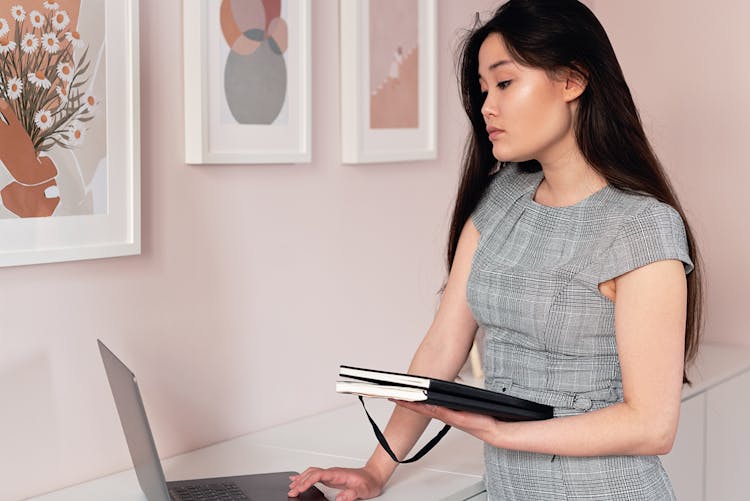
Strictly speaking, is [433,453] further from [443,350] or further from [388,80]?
[388,80]

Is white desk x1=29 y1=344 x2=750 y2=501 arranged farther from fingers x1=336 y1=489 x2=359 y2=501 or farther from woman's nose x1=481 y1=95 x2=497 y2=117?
woman's nose x1=481 y1=95 x2=497 y2=117

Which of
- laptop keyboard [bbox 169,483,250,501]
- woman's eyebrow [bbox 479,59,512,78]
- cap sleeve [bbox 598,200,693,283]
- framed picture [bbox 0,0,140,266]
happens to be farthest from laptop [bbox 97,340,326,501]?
woman's eyebrow [bbox 479,59,512,78]

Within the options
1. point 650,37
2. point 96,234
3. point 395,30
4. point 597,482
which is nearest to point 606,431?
point 597,482

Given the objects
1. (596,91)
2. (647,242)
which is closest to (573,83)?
(596,91)

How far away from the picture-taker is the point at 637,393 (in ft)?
4.89

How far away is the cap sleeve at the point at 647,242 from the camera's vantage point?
1.51 meters

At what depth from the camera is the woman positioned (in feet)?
4.93

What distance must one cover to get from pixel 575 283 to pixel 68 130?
87cm

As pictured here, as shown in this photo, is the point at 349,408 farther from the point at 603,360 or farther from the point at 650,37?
the point at 650,37

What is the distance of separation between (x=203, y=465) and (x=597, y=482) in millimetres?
734

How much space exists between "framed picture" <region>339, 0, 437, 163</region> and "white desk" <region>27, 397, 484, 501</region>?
2.00 ft

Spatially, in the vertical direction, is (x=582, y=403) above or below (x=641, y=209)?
below

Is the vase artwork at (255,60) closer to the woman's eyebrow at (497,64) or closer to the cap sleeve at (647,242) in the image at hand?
the woman's eyebrow at (497,64)

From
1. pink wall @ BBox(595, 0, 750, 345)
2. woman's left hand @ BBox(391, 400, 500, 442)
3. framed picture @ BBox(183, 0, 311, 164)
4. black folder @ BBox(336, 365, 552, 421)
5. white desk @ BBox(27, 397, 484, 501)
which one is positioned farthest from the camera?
pink wall @ BBox(595, 0, 750, 345)
